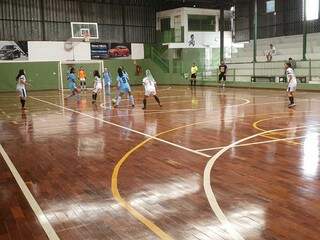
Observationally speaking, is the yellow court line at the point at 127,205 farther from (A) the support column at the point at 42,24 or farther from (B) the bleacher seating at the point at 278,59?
(A) the support column at the point at 42,24

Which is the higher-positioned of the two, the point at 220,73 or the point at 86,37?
the point at 86,37

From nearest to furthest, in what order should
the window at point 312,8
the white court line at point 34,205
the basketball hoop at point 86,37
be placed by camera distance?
1. the white court line at point 34,205
2. the window at point 312,8
3. the basketball hoop at point 86,37

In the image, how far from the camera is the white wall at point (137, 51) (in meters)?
37.0

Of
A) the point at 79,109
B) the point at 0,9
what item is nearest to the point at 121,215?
the point at 79,109

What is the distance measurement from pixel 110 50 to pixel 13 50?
26.3 ft

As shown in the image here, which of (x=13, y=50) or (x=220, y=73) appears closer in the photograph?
(x=220, y=73)

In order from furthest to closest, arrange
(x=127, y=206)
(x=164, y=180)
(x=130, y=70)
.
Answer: (x=130, y=70) → (x=164, y=180) → (x=127, y=206)

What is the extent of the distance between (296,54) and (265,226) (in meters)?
25.5

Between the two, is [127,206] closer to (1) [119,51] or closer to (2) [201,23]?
(1) [119,51]

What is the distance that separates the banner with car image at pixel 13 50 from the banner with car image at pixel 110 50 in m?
5.63

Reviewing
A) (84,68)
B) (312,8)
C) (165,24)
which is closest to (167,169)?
(312,8)

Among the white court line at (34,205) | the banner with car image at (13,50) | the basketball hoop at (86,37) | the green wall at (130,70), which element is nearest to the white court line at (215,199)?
the white court line at (34,205)

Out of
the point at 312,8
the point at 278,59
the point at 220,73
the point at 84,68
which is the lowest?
the point at 220,73

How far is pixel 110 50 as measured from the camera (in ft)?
117
